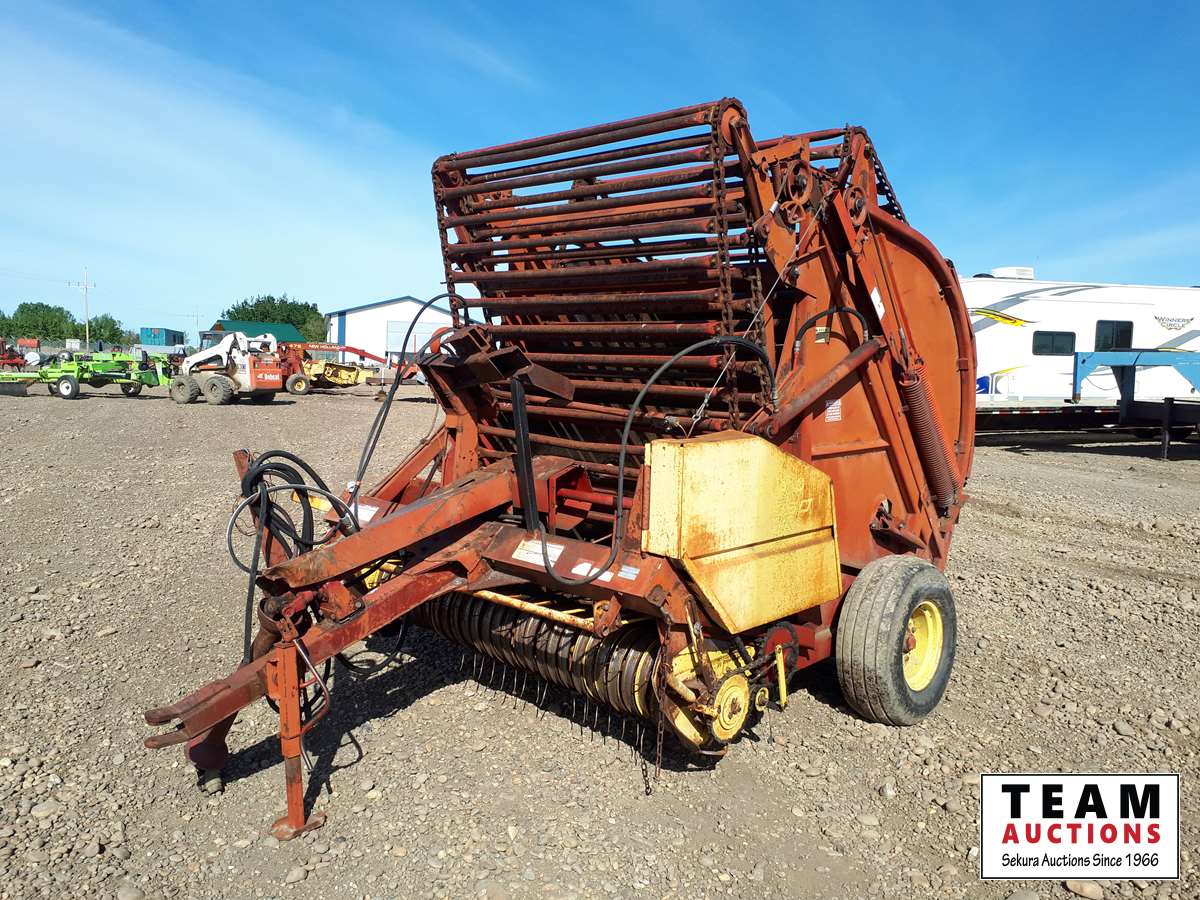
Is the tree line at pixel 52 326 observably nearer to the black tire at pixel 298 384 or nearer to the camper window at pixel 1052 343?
the black tire at pixel 298 384

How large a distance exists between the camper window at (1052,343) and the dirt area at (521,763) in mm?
10122

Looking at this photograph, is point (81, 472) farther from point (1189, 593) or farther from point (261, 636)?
point (1189, 593)

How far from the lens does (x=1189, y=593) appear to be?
20.7 feet

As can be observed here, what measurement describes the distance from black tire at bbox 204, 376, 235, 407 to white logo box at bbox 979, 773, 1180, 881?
2320cm

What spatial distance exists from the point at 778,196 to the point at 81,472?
10064 mm

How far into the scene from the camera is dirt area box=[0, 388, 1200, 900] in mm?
2992

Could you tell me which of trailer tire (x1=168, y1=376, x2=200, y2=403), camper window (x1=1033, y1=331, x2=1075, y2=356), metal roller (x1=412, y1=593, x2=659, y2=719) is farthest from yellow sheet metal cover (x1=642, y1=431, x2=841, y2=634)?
trailer tire (x1=168, y1=376, x2=200, y2=403)

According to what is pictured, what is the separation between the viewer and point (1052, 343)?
1597cm

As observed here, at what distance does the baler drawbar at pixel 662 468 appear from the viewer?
3.34m

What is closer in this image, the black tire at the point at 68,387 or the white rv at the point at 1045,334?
the white rv at the point at 1045,334

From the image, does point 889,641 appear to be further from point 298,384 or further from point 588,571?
point 298,384

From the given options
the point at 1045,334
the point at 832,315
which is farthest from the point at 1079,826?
the point at 1045,334

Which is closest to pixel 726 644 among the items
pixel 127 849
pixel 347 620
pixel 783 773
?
pixel 783 773

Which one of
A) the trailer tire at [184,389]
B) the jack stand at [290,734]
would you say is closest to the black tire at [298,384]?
the trailer tire at [184,389]
